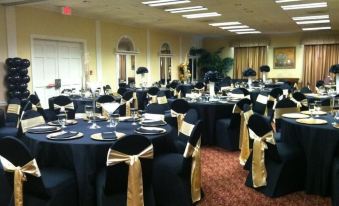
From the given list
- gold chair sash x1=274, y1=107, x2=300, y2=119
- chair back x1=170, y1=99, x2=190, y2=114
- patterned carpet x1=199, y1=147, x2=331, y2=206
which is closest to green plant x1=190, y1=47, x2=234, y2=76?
gold chair sash x1=274, y1=107, x2=300, y2=119

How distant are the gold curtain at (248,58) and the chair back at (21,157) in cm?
1562

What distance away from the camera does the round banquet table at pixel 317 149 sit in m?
3.52

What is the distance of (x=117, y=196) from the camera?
276 centimetres

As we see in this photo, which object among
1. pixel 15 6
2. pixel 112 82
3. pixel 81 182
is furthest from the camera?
pixel 112 82

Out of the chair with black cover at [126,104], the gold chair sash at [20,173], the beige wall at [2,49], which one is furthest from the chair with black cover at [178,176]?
the beige wall at [2,49]

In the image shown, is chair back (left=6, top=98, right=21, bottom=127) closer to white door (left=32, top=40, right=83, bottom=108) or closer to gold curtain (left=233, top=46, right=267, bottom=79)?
white door (left=32, top=40, right=83, bottom=108)

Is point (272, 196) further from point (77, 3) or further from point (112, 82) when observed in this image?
point (112, 82)

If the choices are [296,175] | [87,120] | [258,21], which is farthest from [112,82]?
[296,175]

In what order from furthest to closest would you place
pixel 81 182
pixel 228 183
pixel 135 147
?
pixel 228 183 → pixel 81 182 → pixel 135 147

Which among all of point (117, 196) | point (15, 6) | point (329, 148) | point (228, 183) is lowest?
point (228, 183)

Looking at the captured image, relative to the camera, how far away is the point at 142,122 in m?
3.93

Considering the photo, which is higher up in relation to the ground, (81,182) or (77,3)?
(77,3)

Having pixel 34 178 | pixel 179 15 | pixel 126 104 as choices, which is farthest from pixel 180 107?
pixel 179 15

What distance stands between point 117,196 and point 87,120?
1662mm
